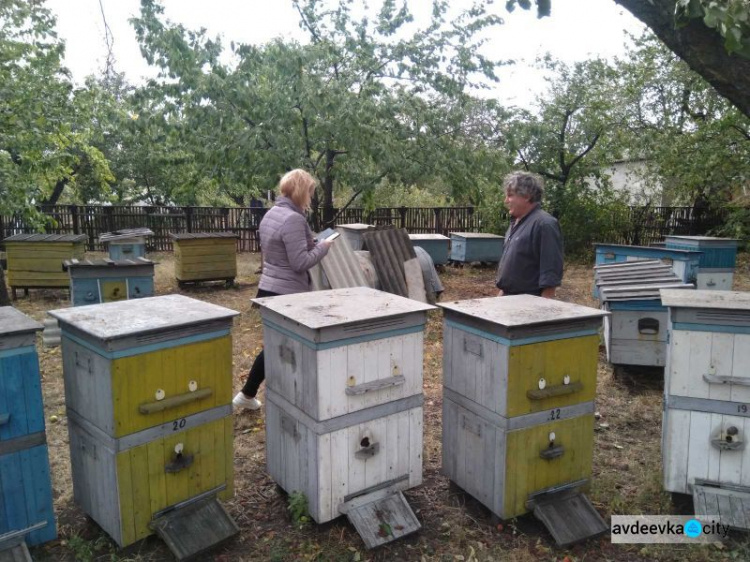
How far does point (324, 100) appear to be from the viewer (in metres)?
8.66

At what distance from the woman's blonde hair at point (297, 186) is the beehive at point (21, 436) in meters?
2.03

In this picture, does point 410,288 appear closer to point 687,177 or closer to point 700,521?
point 700,521

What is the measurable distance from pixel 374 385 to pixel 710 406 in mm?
1827

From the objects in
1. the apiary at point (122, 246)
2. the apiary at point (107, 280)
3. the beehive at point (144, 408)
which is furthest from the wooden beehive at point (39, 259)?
the beehive at point (144, 408)

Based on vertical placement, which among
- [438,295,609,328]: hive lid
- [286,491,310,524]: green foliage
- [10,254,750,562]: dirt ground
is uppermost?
[438,295,609,328]: hive lid

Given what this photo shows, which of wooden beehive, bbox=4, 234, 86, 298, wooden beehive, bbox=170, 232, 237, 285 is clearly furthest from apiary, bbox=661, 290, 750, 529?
wooden beehive, bbox=4, 234, 86, 298

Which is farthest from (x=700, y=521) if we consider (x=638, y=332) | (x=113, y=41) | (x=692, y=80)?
(x=692, y=80)

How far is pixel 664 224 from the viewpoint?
17484mm

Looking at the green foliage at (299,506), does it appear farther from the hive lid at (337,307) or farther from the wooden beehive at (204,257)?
the wooden beehive at (204,257)

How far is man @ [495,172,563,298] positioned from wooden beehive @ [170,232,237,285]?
22.8ft

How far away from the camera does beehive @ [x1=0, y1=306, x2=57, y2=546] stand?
2.70 m

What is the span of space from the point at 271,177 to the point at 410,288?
2.74 metres

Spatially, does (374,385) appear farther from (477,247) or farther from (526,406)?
(477,247)

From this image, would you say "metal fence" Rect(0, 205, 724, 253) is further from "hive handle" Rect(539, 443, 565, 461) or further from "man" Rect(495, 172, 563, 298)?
"hive handle" Rect(539, 443, 565, 461)
